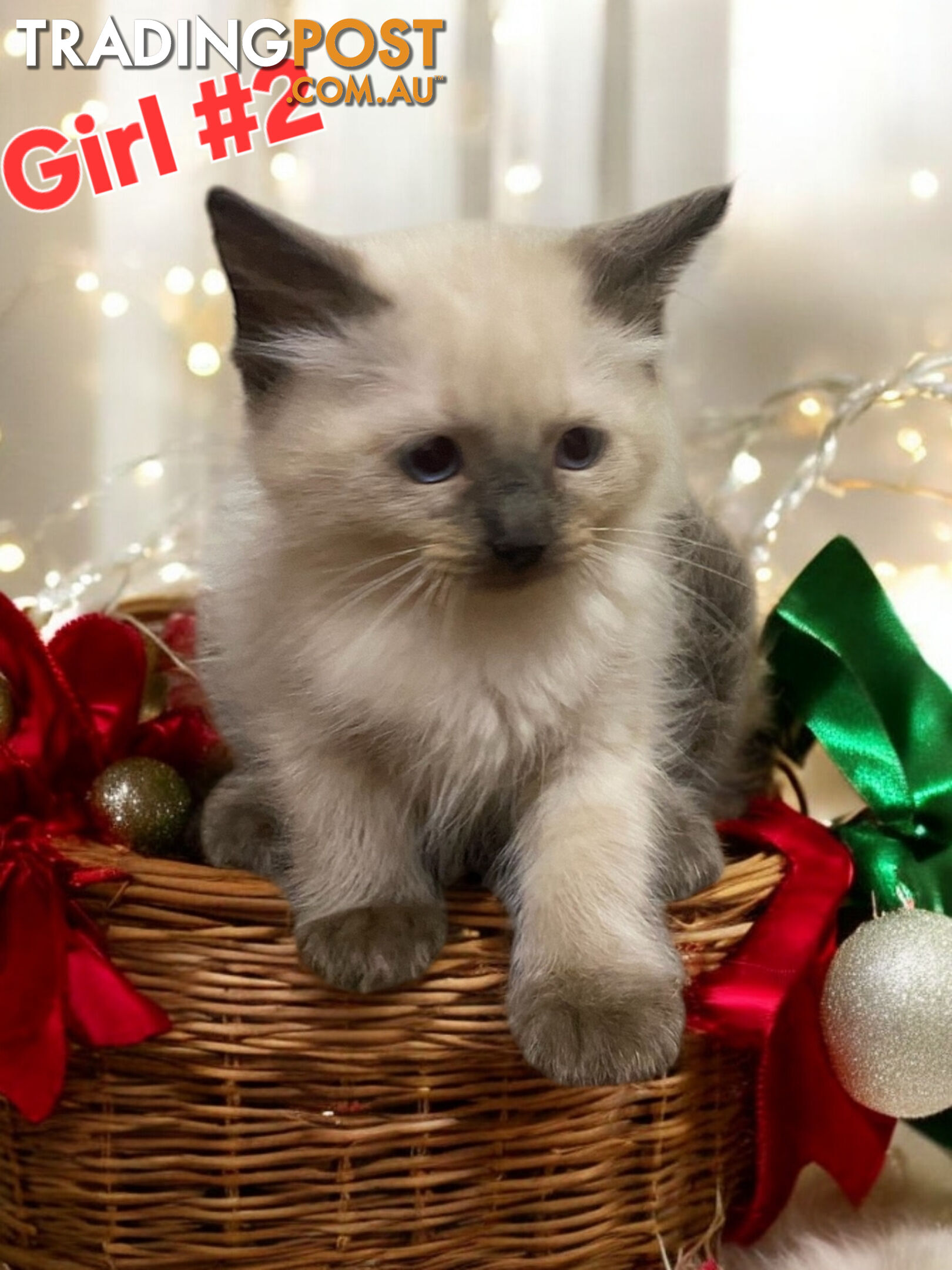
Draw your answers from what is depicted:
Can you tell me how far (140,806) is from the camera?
1.02 meters

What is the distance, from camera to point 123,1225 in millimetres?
864

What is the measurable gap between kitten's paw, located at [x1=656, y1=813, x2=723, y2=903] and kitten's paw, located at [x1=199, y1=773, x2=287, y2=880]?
266mm

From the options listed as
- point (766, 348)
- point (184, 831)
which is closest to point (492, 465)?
point (184, 831)

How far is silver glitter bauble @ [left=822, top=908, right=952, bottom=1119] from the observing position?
0.89m

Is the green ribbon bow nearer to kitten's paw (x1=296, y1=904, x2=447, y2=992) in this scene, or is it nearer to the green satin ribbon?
the green satin ribbon

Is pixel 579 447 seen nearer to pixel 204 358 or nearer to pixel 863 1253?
pixel 863 1253

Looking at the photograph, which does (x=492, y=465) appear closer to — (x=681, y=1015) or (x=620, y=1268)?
(x=681, y=1015)

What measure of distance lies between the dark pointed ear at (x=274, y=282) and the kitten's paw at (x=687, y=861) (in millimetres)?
412

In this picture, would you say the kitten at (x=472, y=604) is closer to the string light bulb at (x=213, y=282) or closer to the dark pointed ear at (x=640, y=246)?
the dark pointed ear at (x=640, y=246)

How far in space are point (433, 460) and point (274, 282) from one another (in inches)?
5.7

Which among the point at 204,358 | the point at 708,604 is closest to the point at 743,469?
the point at 708,604

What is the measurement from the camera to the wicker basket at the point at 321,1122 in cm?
79

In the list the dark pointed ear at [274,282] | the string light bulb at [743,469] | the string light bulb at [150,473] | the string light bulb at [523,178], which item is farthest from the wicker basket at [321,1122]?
the string light bulb at [523,178]

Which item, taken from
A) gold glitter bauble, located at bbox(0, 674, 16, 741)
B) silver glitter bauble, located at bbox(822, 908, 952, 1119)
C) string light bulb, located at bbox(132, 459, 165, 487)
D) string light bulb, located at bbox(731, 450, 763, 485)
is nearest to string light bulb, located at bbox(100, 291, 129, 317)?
string light bulb, located at bbox(132, 459, 165, 487)
